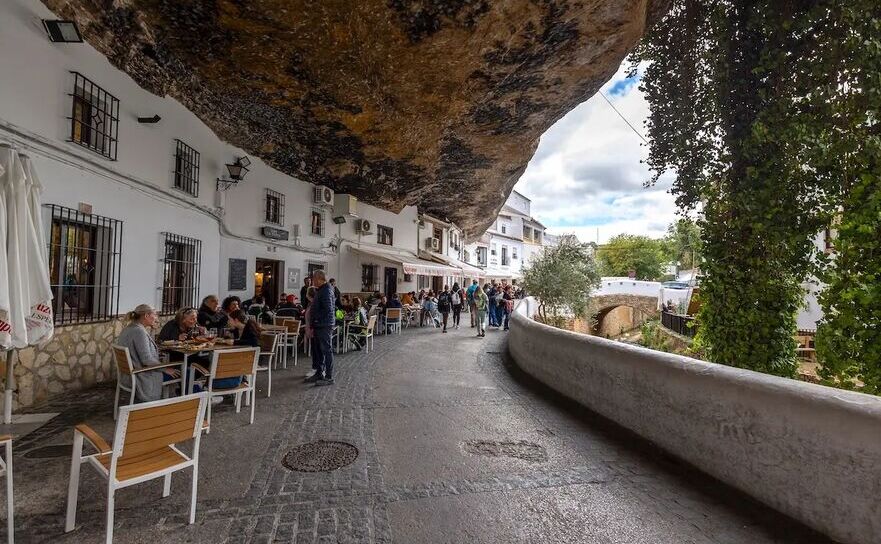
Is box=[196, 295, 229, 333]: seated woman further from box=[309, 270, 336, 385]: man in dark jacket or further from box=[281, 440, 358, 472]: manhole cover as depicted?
box=[281, 440, 358, 472]: manhole cover

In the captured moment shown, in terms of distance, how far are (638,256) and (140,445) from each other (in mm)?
66869

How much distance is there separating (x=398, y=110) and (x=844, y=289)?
8.75 m

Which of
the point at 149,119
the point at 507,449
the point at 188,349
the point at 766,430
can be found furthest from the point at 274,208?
the point at 766,430

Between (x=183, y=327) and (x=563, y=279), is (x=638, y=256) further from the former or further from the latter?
(x=183, y=327)

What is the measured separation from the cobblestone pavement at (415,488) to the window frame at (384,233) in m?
13.1

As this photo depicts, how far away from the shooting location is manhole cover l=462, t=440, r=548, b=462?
397cm

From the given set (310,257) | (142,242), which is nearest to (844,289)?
(142,242)

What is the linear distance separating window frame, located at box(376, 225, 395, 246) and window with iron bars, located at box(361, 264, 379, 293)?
132 cm

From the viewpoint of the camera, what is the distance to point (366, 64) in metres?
7.80

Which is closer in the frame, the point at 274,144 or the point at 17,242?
the point at 17,242

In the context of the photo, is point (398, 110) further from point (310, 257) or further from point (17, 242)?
point (17, 242)

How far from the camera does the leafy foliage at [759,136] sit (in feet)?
12.9

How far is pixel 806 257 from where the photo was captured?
Answer: 4512mm

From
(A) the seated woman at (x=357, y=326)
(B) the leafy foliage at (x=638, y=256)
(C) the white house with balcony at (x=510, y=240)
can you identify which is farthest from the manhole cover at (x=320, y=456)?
(B) the leafy foliage at (x=638, y=256)
